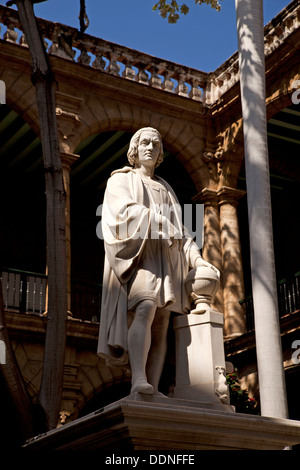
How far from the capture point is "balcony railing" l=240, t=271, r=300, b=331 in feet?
44.8

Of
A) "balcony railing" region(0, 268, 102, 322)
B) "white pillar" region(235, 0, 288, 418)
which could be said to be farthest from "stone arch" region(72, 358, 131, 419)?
"white pillar" region(235, 0, 288, 418)

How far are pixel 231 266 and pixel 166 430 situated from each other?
35.8 ft

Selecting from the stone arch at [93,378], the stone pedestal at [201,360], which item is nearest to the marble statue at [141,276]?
the stone pedestal at [201,360]

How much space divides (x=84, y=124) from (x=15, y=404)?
31.1 ft

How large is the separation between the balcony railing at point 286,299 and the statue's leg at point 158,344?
9.47 m

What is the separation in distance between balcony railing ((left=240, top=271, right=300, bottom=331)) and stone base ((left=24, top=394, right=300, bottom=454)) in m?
9.67

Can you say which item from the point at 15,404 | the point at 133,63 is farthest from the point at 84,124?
the point at 15,404

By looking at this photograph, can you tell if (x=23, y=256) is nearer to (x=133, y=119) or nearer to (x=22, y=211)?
(x=22, y=211)

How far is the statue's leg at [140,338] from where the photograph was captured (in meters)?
4.06

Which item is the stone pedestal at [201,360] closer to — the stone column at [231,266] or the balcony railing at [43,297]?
the balcony railing at [43,297]

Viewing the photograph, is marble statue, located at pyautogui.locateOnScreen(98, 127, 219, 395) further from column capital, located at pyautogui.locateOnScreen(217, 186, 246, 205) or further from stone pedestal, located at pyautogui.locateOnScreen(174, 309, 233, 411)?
column capital, located at pyautogui.locateOnScreen(217, 186, 246, 205)

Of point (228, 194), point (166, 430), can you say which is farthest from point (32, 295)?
point (166, 430)

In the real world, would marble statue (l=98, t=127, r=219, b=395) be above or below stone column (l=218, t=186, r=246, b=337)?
below

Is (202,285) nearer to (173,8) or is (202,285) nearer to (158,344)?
(158,344)
